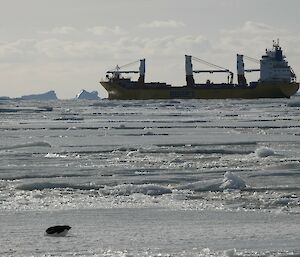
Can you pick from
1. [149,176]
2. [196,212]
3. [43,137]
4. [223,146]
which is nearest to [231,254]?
[196,212]

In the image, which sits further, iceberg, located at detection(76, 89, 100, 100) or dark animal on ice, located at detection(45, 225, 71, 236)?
iceberg, located at detection(76, 89, 100, 100)

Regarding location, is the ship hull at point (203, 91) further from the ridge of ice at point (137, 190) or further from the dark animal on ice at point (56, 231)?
the dark animal on ice at point (56, 231)

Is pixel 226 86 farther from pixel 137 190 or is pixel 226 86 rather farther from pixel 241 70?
pixel 137 190

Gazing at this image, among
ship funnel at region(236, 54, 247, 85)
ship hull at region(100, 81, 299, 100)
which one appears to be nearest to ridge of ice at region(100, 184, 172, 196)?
ship hull at region(100, 81, 299, 100)

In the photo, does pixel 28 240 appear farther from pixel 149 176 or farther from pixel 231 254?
pixel 149 176

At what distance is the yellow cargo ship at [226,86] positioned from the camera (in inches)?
3169

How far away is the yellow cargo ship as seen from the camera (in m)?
80.5

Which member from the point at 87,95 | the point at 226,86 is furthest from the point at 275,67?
the point at 87,95

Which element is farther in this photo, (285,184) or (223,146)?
(223,146)

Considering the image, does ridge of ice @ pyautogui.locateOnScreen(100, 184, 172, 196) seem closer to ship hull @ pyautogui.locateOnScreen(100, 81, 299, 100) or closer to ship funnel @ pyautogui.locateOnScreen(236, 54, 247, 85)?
ship hull @ pyautogui.locateOnScreen(100, 81, 299, 100)

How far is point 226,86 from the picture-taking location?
270 feet

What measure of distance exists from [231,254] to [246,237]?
0.65 m

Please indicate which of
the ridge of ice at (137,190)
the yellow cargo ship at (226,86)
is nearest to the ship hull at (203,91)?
the yellow cargo ship at (226,86)

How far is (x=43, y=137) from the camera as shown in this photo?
62.1 feet
